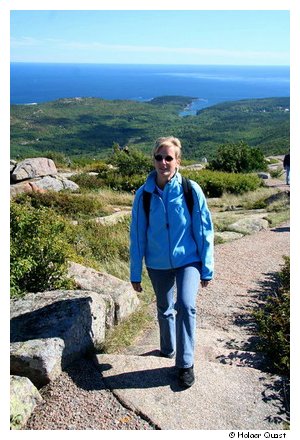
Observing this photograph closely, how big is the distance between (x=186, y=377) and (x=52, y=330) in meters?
1.26

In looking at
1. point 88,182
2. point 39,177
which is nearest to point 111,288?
point 39,177

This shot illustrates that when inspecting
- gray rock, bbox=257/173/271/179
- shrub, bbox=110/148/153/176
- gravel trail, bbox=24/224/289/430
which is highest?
shrub, bbox=110/148/153/176

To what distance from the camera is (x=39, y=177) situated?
59.3 ft

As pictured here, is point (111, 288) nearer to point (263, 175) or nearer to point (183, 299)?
point (183, 299)

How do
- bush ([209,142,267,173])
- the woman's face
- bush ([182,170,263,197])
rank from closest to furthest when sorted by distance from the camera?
the woman's face, bush ([182,170,263,197]), bush ([209,142,267,173])

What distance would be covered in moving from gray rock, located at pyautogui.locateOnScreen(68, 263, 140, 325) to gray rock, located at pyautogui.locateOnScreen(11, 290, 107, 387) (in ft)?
1.58

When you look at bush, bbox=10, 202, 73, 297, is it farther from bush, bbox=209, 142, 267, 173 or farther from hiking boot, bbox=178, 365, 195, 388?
bush, bbox=209, 142, 267, 173

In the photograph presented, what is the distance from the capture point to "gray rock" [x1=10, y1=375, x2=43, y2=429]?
3330 mm

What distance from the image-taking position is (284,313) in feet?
16.4

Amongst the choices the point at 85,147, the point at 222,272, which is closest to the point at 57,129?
the point at 85,147

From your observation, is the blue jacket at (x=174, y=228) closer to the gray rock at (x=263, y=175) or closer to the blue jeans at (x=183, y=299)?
the blue jeans at (x=183, y=299)

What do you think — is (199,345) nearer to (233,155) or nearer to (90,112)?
(233,155)

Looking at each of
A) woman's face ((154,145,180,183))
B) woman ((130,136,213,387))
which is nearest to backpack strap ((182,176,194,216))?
woman ((130,136,213,387))
